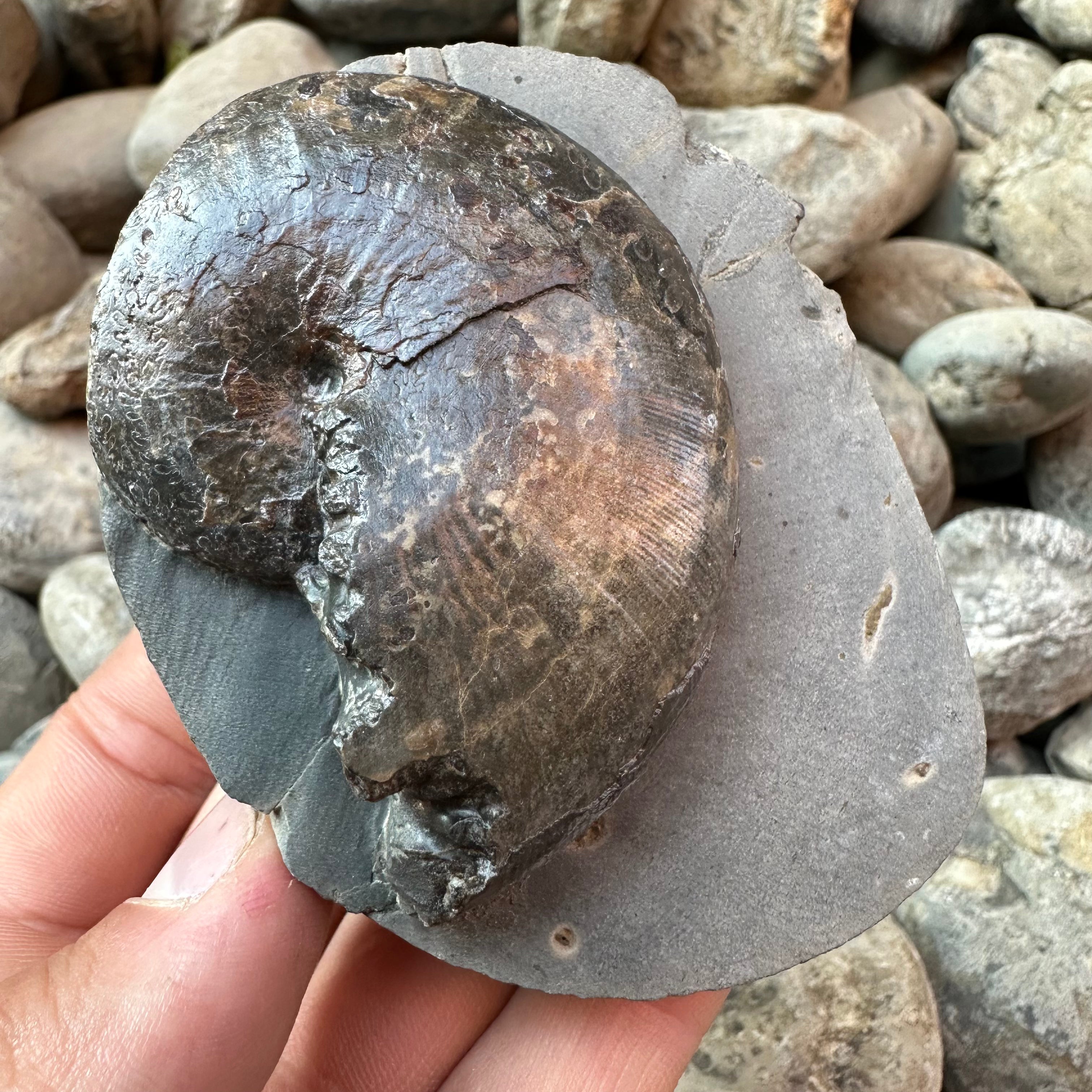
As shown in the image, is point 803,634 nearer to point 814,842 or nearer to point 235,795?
point 814,842

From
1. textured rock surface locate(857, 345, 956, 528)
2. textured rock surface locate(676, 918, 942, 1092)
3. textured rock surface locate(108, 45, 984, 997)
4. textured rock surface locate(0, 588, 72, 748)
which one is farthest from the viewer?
textured rock surface locate(0, 588, 72, 748)

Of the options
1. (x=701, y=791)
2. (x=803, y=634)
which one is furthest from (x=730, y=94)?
(x=701, y=791)

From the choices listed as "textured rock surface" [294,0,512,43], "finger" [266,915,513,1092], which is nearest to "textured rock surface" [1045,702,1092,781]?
"finger" [266,915,513,1092]

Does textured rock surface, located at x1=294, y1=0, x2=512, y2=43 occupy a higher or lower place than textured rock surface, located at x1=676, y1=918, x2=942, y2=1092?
higher

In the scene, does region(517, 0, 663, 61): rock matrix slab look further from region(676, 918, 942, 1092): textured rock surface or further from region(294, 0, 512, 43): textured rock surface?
region(676, 918, 942, 1092): textured rock surface

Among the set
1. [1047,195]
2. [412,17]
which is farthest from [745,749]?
[412,17]

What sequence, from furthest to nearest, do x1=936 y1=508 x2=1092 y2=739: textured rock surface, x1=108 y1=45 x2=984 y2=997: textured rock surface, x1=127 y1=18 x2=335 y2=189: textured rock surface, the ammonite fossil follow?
x1=127 y1=18 x2=335 y2=189: textured rock surface → x1=936 y1=508 x2=1092 y2=739: textured rock surface → x1=108 y1=45 x2=984 y2=997: textured rock surface → the ammonite fossil

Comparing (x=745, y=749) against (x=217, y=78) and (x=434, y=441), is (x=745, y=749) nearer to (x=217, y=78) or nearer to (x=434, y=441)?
(x=434, y=441)
